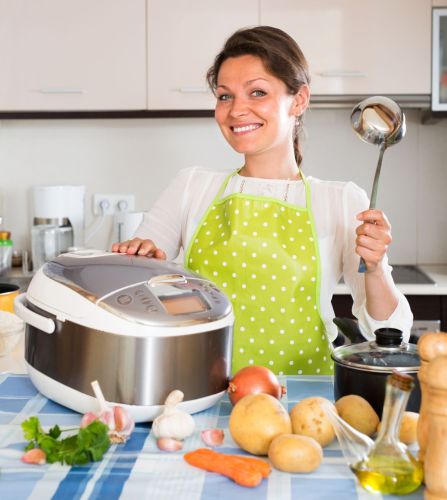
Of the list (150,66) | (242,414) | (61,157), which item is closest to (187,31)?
(150,66)

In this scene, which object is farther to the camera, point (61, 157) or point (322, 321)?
point (61, 157)

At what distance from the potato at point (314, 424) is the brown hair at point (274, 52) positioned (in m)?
0.83

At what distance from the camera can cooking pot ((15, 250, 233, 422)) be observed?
3.15ft

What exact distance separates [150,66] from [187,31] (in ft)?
0.56

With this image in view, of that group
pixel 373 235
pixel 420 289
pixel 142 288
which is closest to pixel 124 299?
pixel 142 288

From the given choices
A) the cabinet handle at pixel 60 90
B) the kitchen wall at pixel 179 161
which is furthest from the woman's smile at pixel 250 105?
the kitchen wall at pixel 179 161

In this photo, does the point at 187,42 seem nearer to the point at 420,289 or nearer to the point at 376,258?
the point at 420,289

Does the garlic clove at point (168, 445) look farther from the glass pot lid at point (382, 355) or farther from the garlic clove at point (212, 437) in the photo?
the glass pot lid at point (382, 355)

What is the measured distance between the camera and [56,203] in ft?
9.45

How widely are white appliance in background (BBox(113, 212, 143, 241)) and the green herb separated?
197cm

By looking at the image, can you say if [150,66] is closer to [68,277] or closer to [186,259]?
[186,259]

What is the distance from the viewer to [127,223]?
2.86m

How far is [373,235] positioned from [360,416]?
44 centimetres

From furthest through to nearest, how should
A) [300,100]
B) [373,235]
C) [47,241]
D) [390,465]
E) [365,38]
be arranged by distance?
[47,241]
[365,38]
[300,100]
[373,235]
[390,465]
